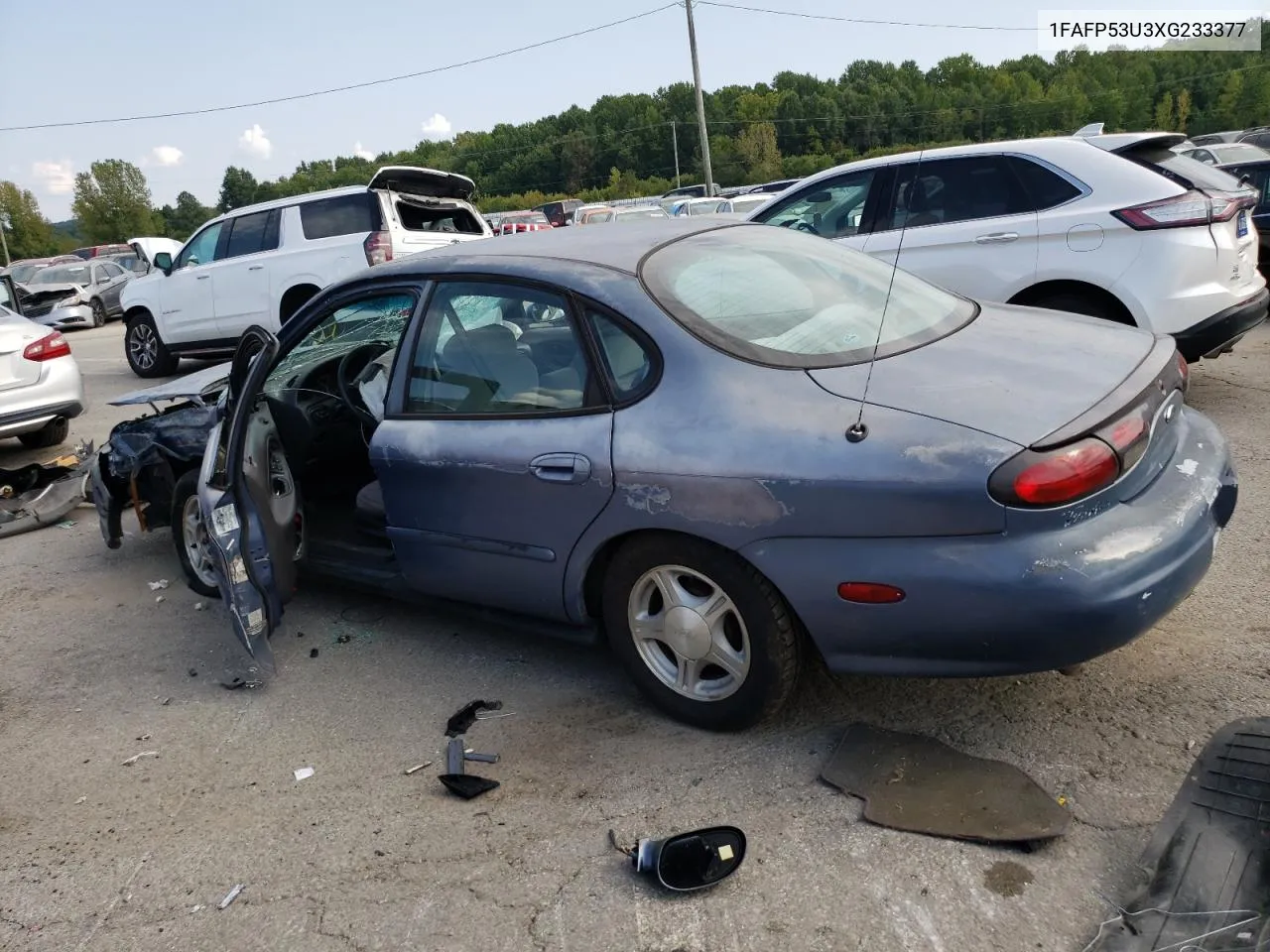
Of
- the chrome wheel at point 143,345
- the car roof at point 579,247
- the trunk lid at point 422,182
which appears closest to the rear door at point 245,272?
the trunk lid at point 422,182

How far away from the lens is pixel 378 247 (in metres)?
9.60

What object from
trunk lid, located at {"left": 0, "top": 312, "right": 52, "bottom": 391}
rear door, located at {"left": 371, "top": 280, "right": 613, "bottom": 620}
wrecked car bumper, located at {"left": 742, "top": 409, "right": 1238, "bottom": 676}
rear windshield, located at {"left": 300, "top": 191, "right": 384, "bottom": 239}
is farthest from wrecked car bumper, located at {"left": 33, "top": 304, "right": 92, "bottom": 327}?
wrecked car bumper, located at {"left": 742, "top": 409, "right": 1238, "bottom": 676}

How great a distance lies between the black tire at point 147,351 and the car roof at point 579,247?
30.9 ft

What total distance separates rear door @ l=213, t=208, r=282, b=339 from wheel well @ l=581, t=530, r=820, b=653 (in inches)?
324

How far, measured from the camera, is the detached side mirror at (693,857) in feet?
8.12

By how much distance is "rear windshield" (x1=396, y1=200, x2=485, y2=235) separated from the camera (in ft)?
32.9

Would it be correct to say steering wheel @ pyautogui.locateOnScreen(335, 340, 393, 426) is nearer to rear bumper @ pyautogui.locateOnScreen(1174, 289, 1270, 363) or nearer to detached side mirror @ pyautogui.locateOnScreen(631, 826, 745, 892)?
detached side mirror @ pyautogui.locateOnScreen(631, 826, 745, 892)

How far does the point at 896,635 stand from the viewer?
2617mm

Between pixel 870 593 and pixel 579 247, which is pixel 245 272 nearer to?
pixel 579 247

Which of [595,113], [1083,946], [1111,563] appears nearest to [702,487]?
[1111,563]

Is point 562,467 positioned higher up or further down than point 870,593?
higher up

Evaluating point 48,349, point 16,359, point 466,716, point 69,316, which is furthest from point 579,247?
point 69,316

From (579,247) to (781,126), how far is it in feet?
283

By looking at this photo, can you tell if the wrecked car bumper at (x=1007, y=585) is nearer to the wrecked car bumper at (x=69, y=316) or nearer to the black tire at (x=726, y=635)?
A: the black tire at (x=726, y=635)
